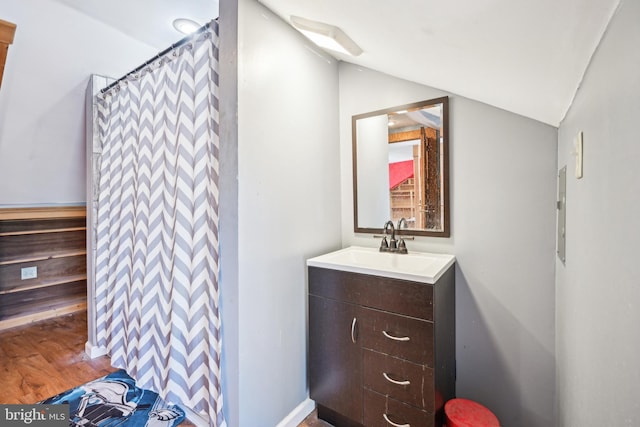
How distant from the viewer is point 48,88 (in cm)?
216

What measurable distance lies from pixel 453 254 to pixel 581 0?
1.40 m

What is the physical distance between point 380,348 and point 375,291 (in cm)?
29

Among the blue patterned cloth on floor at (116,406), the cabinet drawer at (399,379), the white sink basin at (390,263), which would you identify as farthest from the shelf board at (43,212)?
the cabinet drawer at (399,379)

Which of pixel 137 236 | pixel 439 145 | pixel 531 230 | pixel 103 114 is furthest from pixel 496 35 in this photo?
pixel 103 114

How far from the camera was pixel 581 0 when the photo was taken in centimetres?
54

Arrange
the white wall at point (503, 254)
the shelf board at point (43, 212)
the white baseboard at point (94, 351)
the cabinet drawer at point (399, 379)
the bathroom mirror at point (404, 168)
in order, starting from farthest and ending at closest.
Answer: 1. the shelf board at point (43, 212)
2. the white baseboard at point (94, 351)
3. the bathroom mirror at point (404, 168)
4. the white wall at point (503, 254)
5. the cabinet drawer at point (399, 379)

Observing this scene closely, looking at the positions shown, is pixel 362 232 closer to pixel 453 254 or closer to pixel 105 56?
pixel 453 254

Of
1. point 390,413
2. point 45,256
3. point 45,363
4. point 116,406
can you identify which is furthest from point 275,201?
point 45,256

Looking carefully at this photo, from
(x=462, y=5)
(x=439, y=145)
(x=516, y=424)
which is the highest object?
(x=462, y=5)

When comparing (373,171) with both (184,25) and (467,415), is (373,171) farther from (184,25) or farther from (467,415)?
(184,25)

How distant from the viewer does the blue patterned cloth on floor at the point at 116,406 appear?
1.64 metres

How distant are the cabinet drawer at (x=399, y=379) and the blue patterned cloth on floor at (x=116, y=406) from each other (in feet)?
3.99

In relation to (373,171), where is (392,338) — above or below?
below

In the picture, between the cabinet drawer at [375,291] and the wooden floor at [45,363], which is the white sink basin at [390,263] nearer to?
the cabinet drawer at [375,291]
